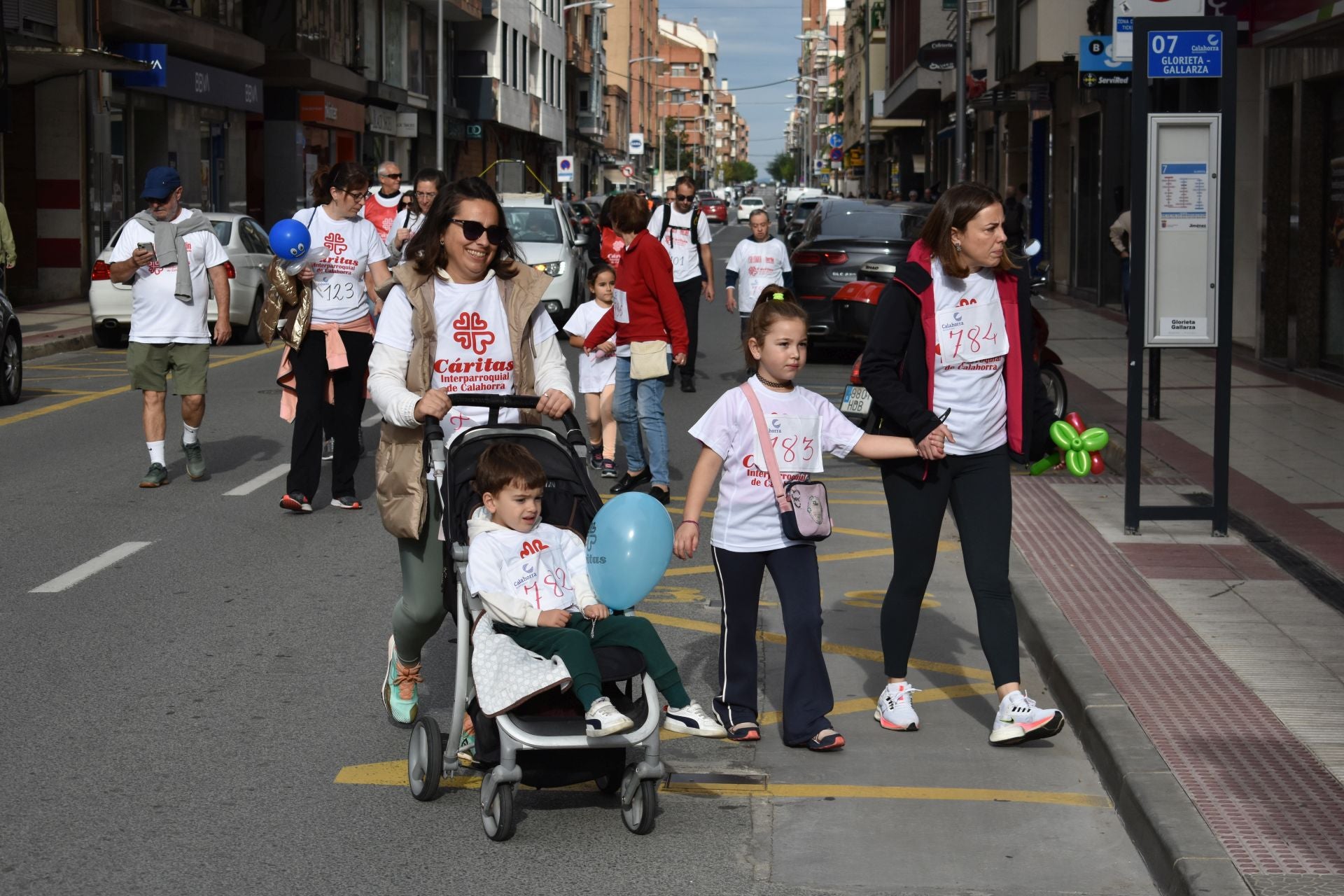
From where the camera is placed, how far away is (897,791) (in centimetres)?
544

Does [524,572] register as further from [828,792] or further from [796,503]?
[828,792]

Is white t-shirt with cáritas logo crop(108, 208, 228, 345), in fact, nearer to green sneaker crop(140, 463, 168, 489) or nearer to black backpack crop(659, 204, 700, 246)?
green sneaker crop(140, 463, 168, 489)

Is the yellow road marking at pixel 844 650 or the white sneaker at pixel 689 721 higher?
the white sneaker at pixel 689 721

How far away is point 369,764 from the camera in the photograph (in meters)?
5.63

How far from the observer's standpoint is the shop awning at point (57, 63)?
945 inches

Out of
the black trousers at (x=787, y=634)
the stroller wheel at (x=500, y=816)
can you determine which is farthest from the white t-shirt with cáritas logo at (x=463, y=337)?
the stroller wheel at (x=500, y=816)

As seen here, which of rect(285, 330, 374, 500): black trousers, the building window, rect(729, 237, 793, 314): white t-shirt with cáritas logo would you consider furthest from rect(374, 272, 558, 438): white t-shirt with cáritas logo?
the building window

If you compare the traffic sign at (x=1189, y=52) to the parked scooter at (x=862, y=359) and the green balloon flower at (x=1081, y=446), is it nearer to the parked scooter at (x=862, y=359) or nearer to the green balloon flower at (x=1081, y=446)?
the parked scooter at (x=862, y=359)

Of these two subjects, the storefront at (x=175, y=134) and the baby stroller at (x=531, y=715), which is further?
the storefront at (x=175, y=134)

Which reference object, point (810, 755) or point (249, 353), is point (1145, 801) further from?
point (249, 353)

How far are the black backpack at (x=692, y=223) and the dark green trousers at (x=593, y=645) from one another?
38.0ft

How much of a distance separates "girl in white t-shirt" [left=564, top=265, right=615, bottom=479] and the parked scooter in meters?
1.60

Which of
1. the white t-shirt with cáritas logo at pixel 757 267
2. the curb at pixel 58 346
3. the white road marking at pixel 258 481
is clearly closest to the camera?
the white road marking at pixel 258 481

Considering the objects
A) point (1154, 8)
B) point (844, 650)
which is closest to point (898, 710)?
point (844, 650)
